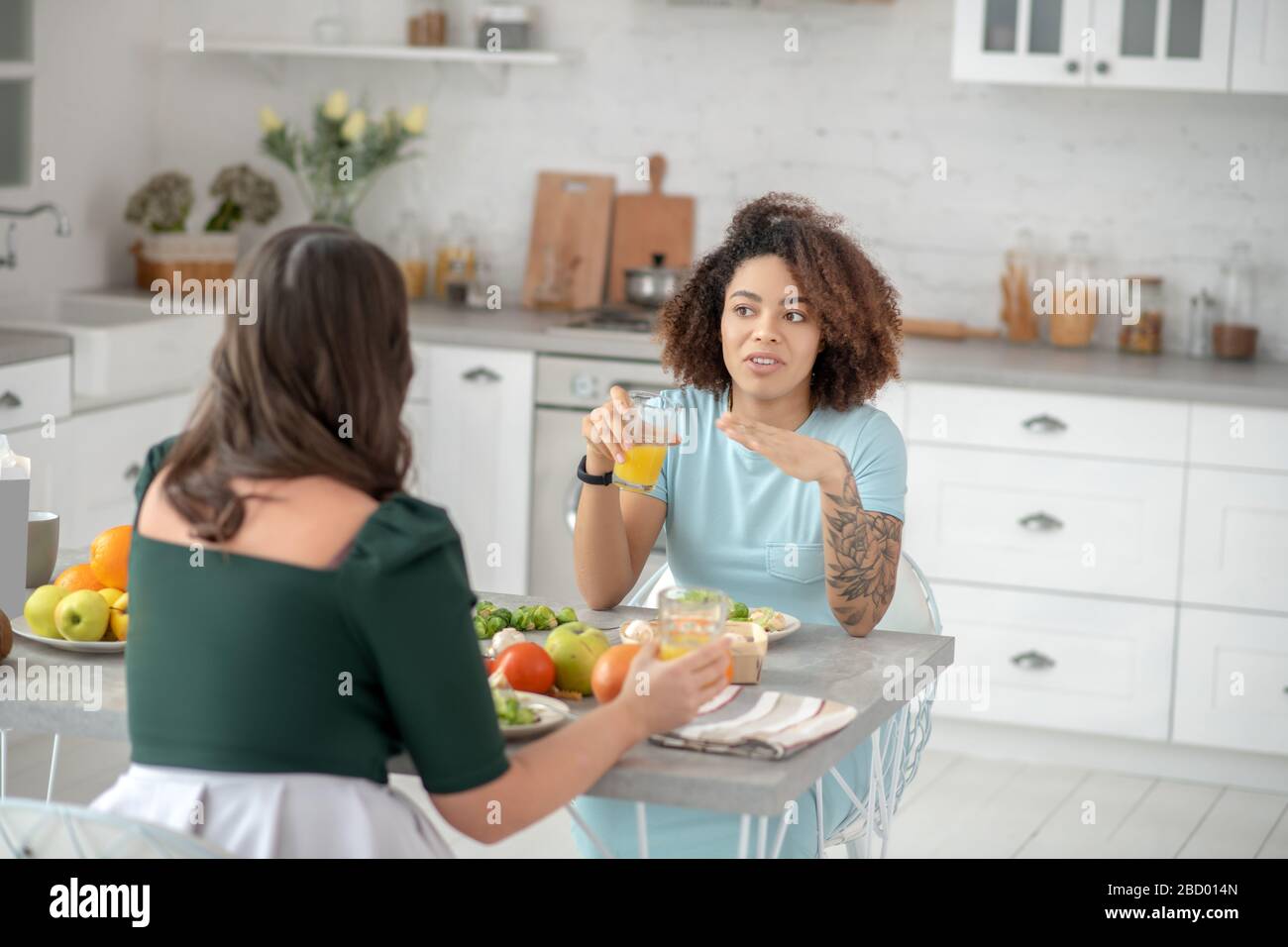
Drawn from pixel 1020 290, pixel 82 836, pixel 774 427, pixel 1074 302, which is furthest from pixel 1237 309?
pixel 82 836

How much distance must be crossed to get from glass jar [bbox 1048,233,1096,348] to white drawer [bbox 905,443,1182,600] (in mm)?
593

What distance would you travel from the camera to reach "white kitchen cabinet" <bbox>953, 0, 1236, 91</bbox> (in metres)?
3.84

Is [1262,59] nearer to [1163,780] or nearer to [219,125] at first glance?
[1163,780]

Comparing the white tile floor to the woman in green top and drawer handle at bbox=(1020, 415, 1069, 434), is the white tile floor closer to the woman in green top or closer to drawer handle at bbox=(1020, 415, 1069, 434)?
drawer handle at bbox=(1020, 415, 1069, 434)

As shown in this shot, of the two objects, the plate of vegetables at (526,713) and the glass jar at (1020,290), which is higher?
the glass jar at (1020,290)

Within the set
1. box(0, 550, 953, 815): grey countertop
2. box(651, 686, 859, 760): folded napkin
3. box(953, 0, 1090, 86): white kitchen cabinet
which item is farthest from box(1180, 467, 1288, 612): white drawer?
box(651, 686, 859, 760): folded napkin

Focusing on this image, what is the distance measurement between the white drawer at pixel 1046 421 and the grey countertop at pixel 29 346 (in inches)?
76.2

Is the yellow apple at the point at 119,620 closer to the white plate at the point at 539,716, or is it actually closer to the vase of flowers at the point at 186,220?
the white plate at the point at 539,716

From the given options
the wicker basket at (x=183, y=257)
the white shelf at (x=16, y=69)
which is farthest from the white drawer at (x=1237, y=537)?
the white shelf at (x=16, y=69)

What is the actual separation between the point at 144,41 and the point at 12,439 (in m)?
1.67

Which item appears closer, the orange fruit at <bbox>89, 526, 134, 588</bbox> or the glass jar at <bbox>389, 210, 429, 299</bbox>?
the orange fruit at <bbox>89, 526, 134, 588</bbox>

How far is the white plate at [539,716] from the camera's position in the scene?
1615 millimetres

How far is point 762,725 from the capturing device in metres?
1.68

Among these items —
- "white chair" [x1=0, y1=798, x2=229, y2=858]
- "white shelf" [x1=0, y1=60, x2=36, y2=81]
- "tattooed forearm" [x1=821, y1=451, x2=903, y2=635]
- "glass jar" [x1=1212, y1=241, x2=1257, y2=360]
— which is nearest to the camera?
"white chair" [x1=0, y1=798, x2=229, y2=858]
